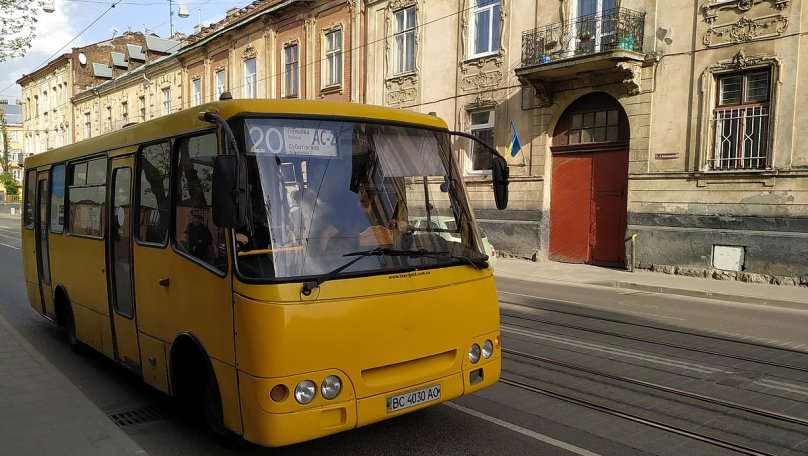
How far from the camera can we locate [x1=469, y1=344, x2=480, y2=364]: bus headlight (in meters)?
4.37

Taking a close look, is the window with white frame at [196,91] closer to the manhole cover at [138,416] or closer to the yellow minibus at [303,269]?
the yellow minibus at [303,269]

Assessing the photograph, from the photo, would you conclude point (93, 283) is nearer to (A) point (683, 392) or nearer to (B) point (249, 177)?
(B) point (249, 177)

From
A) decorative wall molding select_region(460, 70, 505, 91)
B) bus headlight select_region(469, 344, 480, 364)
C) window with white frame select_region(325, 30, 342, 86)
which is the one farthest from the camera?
window with white frame select_region(325, 30, 342, 86)

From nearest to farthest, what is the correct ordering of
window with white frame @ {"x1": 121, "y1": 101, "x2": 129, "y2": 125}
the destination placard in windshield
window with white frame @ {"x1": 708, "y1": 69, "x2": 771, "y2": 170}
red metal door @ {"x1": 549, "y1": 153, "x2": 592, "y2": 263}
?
the destination placard in windshield → window with white frame @ {"x1": 708, "y1": 69, "x2": 771, "y2": 170} → red metal door @ {"x1": 549, "y1": 153, "x2": 592, "y2": 263} → window with white frame @ {"x1": 121, "y1": 101, "x2": 129, "y2": 125}

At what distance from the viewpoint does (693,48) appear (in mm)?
14961

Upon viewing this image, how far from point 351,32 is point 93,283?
21541 millimetres

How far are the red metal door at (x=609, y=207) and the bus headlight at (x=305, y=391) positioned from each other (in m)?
14.8

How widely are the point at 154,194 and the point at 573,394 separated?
4064 millimetres

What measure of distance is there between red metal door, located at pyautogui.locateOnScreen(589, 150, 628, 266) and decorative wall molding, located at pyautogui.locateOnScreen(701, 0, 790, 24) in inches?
157

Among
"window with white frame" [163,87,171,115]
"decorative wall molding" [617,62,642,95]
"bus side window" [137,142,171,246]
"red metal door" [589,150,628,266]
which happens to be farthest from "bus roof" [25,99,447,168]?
"window with white frame" [163,87,171,115]

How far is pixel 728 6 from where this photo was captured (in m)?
14.3

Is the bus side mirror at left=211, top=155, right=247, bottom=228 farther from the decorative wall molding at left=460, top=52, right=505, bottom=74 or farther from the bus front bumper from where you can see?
the decorative wall molding at left=460, top=52, right=505, bottom=74

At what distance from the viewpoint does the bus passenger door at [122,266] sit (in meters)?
5.42

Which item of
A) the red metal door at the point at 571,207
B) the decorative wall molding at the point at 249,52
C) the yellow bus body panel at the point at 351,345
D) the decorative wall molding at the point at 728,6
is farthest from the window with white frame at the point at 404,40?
the yellow bus body panel at the point at 351,345
